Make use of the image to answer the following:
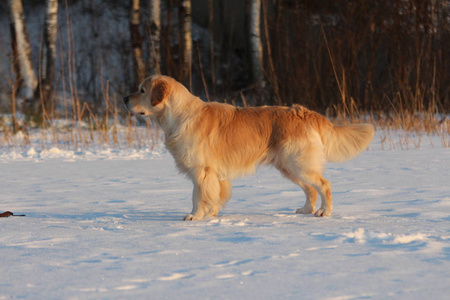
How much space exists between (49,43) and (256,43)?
4.03m

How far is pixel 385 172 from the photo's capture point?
247 inches

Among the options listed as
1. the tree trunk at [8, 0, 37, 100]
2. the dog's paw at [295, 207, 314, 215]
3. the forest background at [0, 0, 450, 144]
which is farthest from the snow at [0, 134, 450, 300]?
the tree trunk at [8, 0, 37, 100]

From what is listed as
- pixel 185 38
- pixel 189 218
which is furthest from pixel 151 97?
pixel 185 38

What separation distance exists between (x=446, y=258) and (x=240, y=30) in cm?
1280

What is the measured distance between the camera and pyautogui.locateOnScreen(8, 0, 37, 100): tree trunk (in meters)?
11.5

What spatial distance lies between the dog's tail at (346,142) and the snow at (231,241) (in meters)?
0.39

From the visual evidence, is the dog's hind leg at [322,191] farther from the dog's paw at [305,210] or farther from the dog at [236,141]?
the dog's paw at [305,210]

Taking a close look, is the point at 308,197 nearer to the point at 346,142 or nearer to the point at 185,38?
the point at 346,142

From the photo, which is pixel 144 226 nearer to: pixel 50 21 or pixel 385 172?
pixel 385 172

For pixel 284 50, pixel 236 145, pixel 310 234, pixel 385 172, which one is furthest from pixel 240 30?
pixel 310 234

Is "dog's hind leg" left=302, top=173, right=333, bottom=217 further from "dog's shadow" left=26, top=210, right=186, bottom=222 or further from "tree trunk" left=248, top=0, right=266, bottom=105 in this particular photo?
"tree trunk" left=248, top=0, right=266, bottom=105

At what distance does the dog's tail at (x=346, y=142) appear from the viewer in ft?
15.0

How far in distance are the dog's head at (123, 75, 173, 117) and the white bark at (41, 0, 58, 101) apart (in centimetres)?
758

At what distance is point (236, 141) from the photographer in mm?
4434
